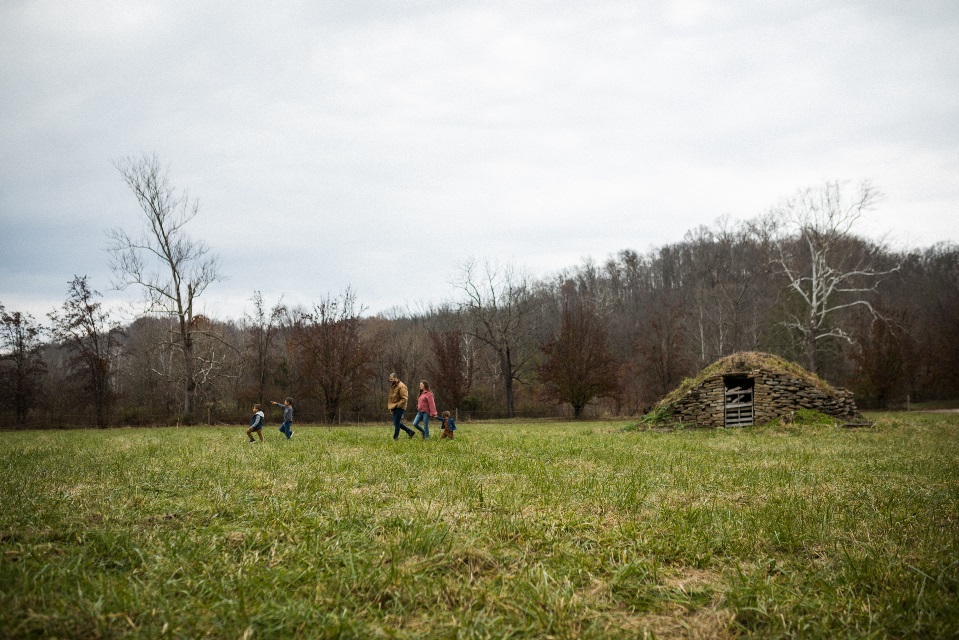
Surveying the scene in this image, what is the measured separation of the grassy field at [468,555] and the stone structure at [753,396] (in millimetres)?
14716

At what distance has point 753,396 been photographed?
2078cm

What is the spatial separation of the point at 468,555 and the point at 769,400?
21.0 m

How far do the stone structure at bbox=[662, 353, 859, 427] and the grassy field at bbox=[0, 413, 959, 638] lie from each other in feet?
48.3

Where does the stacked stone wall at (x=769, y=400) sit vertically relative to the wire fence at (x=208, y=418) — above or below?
above

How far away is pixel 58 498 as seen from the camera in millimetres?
5008

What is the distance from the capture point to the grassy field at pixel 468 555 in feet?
8.90

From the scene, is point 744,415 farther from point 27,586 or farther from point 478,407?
point 478,407

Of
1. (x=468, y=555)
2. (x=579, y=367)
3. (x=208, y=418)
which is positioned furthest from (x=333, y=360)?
(x=468, y=555)

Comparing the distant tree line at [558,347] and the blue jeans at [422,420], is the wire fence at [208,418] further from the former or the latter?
the blue jeans at [422,420]

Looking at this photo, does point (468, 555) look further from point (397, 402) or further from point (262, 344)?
point (262, 344)

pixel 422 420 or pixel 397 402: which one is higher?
pixel 397 402

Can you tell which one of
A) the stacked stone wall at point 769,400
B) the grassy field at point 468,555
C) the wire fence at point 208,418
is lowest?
the wire fence at point 208,418

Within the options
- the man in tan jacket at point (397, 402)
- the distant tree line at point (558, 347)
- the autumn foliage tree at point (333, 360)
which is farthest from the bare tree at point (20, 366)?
the man in tan jacket at point (397, 402)

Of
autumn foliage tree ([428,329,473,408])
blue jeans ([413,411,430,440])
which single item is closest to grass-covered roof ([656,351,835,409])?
blue jeans ([413,411,430,440])
